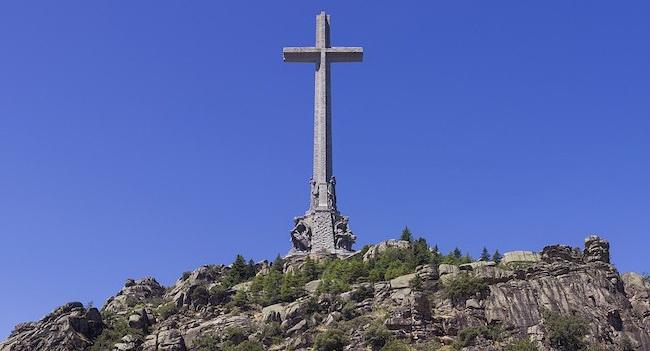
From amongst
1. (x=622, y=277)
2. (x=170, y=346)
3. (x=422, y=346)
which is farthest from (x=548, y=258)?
(x=170, y=346)

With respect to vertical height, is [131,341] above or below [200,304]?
below

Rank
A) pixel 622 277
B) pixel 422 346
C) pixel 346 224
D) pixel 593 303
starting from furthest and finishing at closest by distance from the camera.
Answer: pixel 346 224 → pixel 622 277 → pixel 593 303 → pixel 422 346

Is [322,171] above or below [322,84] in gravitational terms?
below

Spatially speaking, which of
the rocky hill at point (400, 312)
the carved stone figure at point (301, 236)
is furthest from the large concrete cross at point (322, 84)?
the rocky hill at point (400, 312)

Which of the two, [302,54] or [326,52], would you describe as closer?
[326,52]

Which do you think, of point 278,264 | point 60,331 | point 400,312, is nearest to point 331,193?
point 278,264

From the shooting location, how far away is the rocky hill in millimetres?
52281

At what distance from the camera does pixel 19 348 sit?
56406 mm

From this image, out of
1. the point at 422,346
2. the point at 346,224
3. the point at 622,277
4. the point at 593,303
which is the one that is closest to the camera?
the point at 422,346

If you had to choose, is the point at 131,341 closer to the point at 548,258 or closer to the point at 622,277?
the point at 548,258

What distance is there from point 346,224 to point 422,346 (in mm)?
23914

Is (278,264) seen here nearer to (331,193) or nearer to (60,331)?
(331,193)

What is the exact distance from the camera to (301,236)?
7369cm

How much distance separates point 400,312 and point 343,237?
19982 mm
